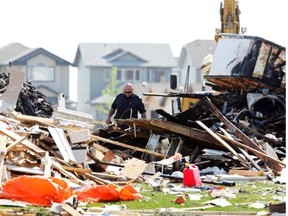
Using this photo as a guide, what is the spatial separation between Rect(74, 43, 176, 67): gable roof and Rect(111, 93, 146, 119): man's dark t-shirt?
69239 mm

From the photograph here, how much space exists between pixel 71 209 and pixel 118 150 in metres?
8.84

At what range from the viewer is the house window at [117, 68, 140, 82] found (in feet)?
308

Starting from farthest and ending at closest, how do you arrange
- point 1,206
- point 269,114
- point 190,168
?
point 269,114 → point 190,168 → point 1,206

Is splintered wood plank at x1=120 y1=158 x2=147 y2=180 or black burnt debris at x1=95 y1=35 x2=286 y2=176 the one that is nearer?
splintered wood plank at x1=120 y1=158 x2=147 y2=180

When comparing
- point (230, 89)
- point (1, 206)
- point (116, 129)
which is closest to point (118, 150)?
point (116, 129)

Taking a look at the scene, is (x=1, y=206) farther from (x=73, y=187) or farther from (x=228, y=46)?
(x=228, y=46)

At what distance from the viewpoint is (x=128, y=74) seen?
309 feet

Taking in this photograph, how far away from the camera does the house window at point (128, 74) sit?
93938 mm

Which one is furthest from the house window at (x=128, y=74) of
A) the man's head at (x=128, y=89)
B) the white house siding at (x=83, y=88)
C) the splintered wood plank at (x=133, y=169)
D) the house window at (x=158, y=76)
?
the splintered wood plank at (x=133, y=169)

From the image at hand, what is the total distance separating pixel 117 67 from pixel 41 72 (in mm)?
7412

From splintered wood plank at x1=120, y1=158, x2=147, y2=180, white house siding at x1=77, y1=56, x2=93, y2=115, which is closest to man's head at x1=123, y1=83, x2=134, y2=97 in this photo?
splintered wood plank at x1=120, y1=158, x2=147, y2=180

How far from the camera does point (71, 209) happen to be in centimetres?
1331

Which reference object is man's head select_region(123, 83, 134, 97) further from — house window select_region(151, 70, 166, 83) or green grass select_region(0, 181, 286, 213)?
house window select_region(151, 70, 166, 83)

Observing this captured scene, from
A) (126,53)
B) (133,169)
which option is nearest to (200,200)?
(133,169)
